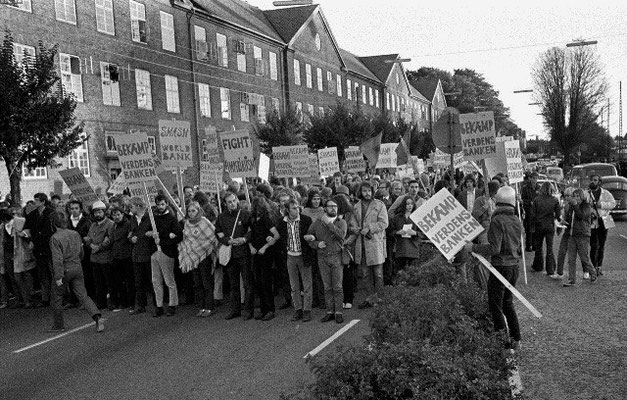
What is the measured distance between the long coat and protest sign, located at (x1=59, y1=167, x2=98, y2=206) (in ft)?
21.6

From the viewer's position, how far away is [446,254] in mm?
7770

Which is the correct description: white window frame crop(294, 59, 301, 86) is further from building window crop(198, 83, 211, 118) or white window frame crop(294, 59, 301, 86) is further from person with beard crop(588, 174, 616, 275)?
person with beard crop(588, 174, 616, 275)

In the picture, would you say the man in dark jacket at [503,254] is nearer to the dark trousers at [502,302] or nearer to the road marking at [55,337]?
the dark trousers at [502,302]

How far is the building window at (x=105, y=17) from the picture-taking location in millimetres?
28258

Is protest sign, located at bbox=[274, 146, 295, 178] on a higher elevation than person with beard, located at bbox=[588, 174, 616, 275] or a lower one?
higher

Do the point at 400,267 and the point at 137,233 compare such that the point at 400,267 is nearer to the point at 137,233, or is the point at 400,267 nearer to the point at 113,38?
the point at 137,233

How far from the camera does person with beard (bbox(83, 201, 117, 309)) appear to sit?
456 inches

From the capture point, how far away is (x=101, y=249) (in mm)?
11586

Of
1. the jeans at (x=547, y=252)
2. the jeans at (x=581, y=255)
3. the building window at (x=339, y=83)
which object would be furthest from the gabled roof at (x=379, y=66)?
the jeans at (x=581, y=255)

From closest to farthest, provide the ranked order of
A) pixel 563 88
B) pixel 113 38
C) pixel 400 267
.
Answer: pixel 400 267, pixel 113 38, pixel 563 88

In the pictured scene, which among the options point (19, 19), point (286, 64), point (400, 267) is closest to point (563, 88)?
point (286, 64)

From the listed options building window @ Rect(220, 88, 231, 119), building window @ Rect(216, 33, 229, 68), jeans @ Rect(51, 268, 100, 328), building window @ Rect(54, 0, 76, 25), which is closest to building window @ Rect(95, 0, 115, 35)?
building window @ Rect(54, 0, 76, 25)

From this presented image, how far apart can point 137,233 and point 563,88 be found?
230ft

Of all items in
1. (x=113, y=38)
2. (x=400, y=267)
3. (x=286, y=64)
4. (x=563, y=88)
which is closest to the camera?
(x=400, y=267)
